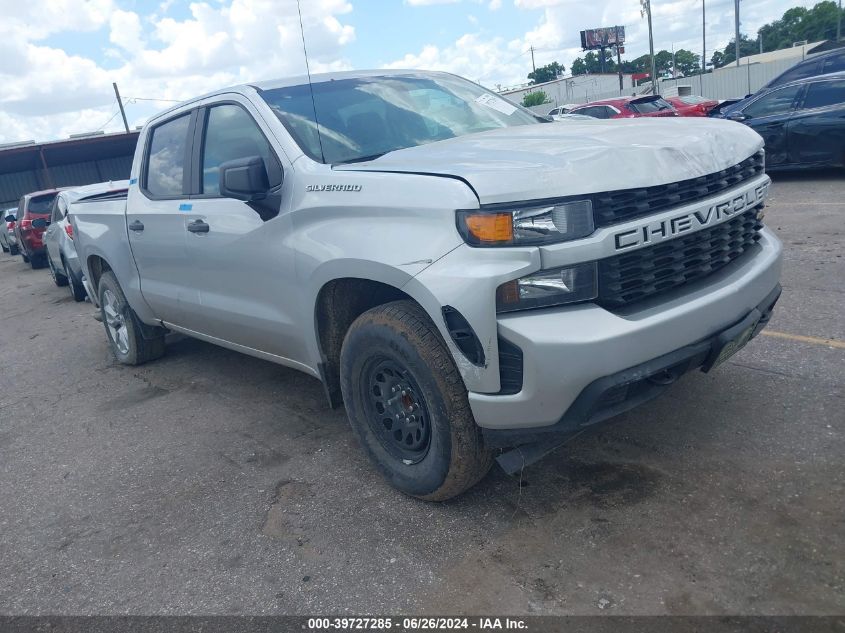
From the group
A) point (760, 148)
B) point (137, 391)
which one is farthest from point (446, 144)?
point (137, 391)

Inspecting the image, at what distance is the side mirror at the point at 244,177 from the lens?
11.8ft

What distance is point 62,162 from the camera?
122ft

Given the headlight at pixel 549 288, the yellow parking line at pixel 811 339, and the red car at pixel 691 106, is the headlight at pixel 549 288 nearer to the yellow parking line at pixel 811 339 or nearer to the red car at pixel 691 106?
the yellow parking line at pixel 811 339

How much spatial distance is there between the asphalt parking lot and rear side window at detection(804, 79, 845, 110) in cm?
673

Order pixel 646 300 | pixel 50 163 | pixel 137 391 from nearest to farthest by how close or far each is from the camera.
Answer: pixel 646 300, pixel 137 391, pixel 50 163

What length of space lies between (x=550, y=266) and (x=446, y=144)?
1227 mm

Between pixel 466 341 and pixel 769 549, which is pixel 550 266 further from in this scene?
pixel 769 549

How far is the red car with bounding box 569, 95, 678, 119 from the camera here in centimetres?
1792

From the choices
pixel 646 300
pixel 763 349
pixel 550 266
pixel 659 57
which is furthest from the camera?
pixel 659 57

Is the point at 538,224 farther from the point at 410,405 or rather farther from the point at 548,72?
the point at 548,72

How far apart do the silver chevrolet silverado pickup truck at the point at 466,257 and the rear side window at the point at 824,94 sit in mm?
8239

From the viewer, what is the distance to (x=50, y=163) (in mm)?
36812

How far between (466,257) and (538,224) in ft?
0.94

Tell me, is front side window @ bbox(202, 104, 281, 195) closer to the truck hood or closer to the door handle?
the door handle
